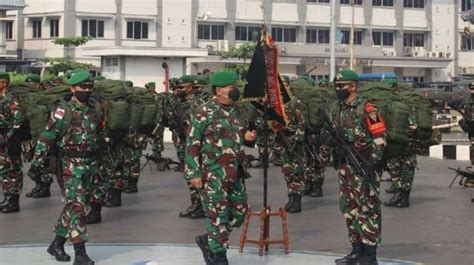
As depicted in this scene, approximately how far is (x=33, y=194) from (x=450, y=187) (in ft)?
24.5

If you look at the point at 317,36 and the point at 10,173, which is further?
the point at 317,36

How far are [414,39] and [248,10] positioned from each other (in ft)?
45.1

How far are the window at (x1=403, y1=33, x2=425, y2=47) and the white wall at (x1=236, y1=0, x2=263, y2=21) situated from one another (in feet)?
39.4

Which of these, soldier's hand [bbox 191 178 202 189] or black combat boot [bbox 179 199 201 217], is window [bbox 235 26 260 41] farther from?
soldier's hand [bbox 191 178 202 189]

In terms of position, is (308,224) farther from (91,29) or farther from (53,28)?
(53,28)

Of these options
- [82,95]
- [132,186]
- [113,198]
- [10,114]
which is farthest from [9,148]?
[82,95]

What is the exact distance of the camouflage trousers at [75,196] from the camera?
8.89 metres

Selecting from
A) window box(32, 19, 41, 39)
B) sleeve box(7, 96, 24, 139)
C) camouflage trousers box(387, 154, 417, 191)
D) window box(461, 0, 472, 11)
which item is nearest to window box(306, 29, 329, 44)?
window box(461, 0, 472, 11)

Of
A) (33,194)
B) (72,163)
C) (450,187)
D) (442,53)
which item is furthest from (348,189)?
(442,53)

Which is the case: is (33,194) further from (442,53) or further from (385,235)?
(442,53)

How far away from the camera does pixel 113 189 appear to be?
13.9 meters

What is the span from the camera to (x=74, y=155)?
9.05 m

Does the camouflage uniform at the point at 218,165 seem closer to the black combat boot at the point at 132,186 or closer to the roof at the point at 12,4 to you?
the black combat boot at the point at 132,186

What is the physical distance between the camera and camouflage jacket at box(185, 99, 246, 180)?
837cm
